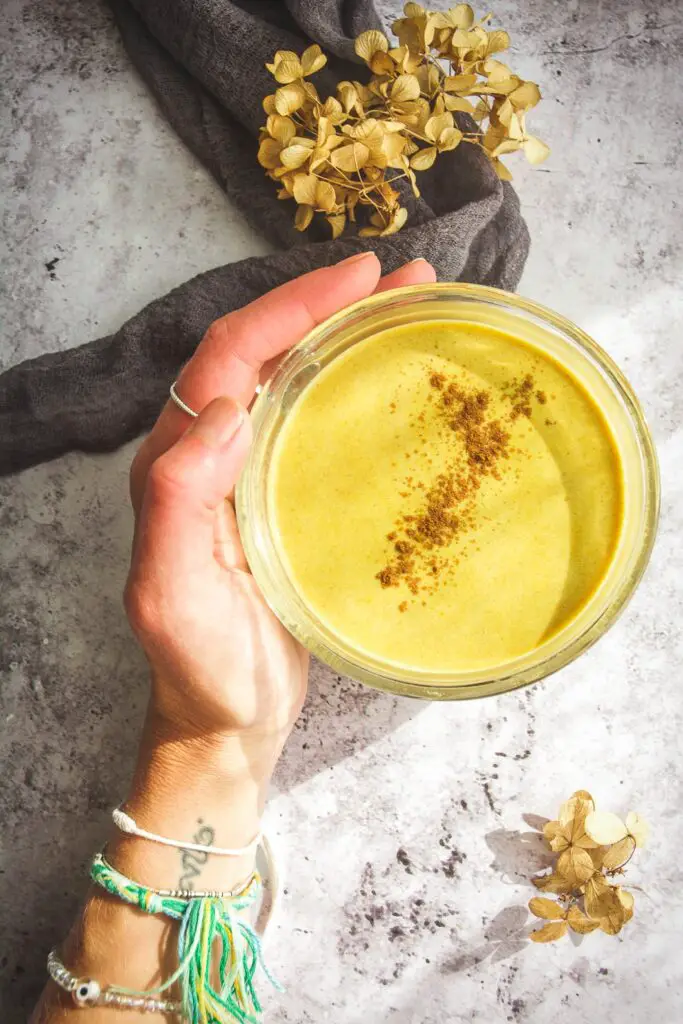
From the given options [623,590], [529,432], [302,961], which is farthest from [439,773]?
[529,432]

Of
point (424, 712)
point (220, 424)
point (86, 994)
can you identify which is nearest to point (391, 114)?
point (220, 424)

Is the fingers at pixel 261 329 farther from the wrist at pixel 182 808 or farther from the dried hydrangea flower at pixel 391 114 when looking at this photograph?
the wrist at pixel 182 808

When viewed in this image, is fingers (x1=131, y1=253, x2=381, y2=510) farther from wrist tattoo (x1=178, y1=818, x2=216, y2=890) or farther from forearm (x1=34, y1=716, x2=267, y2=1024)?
wrist tattoo (x1=178, y1=818, x2=216, y2=890)

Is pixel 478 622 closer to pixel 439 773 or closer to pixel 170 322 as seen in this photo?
pixel 439 773

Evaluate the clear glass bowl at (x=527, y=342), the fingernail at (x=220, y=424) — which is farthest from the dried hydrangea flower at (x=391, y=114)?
the fingernail at (x=220, y=424)

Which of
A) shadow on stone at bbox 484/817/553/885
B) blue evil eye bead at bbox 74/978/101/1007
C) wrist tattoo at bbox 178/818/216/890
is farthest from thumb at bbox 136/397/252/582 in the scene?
shadow on stone at bbox 484/817/553/885

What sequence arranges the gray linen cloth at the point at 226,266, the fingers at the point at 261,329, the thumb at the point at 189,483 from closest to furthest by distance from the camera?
the thumb at the point at 189,483, the fingers at the point at 261,329, the gray linen cloth at the point at 226,266

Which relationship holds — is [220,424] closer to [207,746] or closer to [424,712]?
[207,746]
